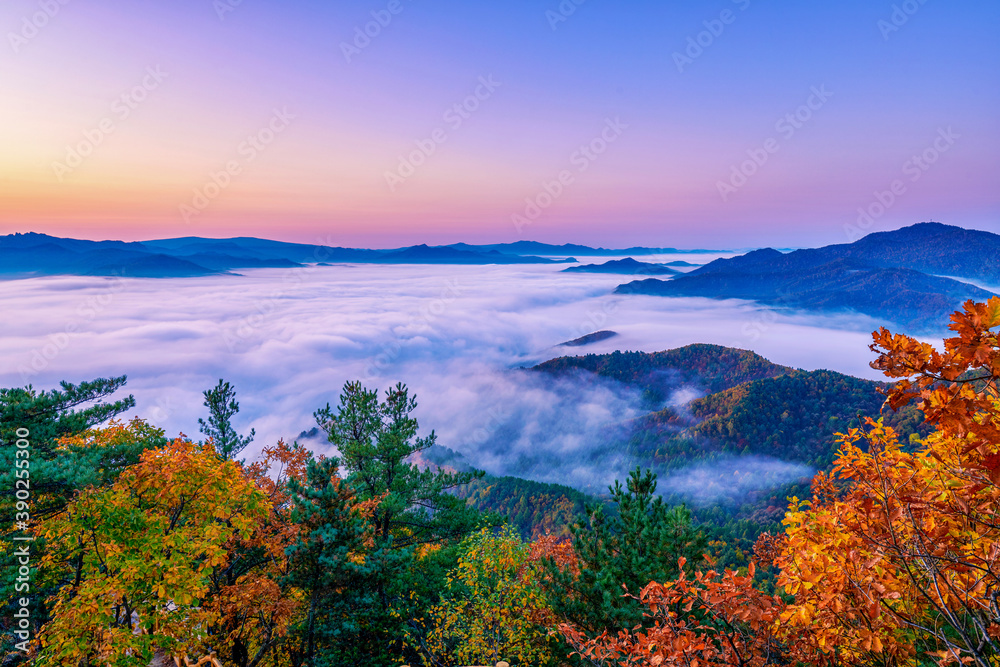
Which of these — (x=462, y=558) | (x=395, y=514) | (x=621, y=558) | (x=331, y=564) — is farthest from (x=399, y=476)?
(x=621, y=558)

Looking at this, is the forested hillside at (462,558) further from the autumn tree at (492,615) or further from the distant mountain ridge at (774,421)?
the distant mountain ridge at (774,421)

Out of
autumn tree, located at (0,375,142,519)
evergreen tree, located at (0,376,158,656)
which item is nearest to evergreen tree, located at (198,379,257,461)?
autumn tree, located at (0,375,142,519)

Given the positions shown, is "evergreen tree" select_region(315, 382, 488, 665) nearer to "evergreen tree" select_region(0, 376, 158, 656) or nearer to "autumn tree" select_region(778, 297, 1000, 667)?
"evergreen tree" select_region(0, 376, 158, 656)

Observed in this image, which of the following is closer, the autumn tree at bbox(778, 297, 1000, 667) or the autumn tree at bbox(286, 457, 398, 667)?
the autumn tree at bbox(778, 297, 1000, 667)

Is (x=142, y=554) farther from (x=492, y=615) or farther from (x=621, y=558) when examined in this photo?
(x=621, y=558)

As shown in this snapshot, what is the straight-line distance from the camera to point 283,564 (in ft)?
43.8

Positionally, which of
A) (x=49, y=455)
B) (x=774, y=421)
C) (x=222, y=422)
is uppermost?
(x=49, y=455)

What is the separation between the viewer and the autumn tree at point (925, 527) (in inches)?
103

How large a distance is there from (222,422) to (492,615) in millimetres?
21102

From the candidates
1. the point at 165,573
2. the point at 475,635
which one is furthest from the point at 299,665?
the point at 165,573

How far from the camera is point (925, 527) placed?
463 centimetres

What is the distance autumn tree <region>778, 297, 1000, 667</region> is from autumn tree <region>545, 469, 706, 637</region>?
18.0 feet

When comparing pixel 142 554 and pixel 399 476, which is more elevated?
pixel 142 554

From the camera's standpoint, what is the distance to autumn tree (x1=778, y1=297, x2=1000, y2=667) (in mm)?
2604
